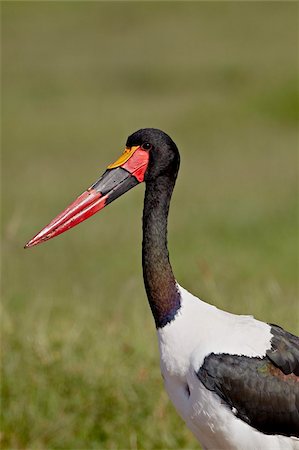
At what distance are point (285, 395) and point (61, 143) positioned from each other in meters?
13.8

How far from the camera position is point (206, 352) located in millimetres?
3238

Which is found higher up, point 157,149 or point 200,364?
point 157,149

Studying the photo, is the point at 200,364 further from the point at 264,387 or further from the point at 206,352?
the point at 264,387

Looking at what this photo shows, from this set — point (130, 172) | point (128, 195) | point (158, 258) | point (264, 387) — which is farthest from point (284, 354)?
point (128, 195)

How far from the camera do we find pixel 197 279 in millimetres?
9141

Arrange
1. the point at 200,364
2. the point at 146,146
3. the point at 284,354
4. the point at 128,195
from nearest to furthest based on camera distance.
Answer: the point at 200,364
the point at 284,354
the point at 146,146
the point at 128,195

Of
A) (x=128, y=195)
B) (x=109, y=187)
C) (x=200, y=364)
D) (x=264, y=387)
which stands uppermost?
(x=128, y=195)

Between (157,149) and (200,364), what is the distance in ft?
2.58

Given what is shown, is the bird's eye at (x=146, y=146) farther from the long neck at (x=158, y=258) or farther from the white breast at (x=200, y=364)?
the white breast at (x=200, y=364)

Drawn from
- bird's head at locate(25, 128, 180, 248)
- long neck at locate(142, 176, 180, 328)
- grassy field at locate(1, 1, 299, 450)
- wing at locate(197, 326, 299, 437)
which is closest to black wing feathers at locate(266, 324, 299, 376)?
wing at locate(197, 326, 299, 437)

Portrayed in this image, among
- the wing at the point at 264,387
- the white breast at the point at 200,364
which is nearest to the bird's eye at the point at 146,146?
the white breast at the point at 200,364

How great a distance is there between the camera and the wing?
3246mm

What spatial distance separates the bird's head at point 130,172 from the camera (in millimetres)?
3428

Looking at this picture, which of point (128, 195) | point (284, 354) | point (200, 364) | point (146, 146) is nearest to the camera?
point (200, 364)
